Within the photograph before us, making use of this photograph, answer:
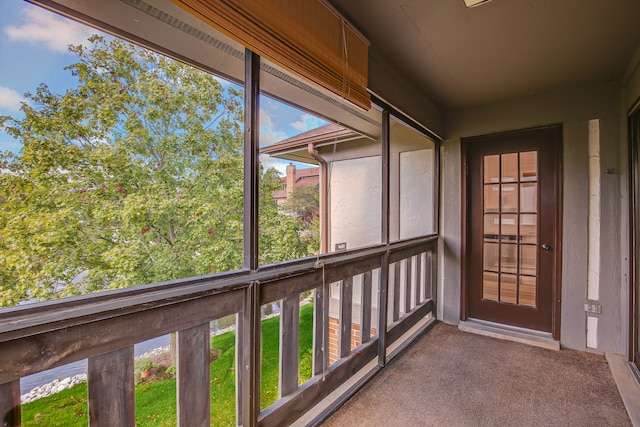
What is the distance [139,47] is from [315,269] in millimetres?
1532

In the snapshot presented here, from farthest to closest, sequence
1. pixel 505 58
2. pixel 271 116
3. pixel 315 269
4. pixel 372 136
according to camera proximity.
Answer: pixel 372 136 → pixel 505 58 → pixel 271 116 → pixel 315 269

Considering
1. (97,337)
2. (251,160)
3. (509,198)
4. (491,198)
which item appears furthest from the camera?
(491,198)

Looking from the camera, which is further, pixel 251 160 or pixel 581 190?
pixel 581 190

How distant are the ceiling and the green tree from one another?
1.12 meters

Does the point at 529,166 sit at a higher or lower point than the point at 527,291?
higher

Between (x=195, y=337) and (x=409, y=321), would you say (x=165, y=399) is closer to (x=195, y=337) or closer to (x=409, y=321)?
(x=195, y=337)

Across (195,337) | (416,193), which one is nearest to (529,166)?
(416,193)

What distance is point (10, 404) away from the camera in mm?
825

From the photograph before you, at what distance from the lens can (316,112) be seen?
275 cm

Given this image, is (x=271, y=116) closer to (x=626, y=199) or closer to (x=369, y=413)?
(x=369, y=413)

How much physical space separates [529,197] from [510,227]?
0.37 m

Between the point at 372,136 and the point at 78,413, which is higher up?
the point at 372,136

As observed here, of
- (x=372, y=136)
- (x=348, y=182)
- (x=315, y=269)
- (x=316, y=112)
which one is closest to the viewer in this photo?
(x=315, y=269)

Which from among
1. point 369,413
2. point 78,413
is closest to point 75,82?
point 78,413
